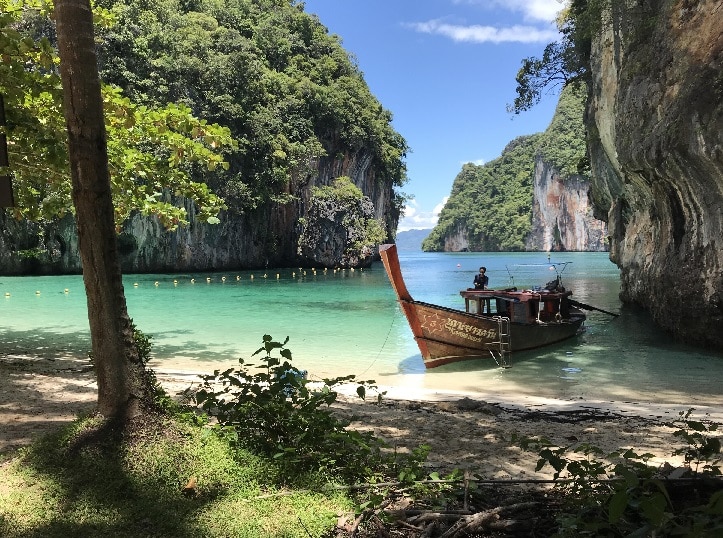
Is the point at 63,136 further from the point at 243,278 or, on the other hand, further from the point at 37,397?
the point at 243,278

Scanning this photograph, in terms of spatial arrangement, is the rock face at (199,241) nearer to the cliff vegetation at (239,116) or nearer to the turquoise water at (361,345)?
the cliff vegetation at (239,116)

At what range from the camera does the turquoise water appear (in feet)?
28.6

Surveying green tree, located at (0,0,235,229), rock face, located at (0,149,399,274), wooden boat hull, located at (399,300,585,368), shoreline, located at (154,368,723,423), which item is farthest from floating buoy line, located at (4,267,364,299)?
shoreline, located at (154,368,723,423)

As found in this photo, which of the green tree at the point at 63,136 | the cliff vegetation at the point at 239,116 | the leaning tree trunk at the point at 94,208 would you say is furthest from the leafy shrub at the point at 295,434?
the cliff vegetation at the point at 239,116

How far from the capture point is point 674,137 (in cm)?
981

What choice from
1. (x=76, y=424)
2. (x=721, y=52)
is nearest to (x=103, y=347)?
(x=76, y=424)

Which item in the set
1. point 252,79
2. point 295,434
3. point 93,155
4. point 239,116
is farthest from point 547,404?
point 252,79

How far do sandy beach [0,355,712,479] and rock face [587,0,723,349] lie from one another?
522 cm

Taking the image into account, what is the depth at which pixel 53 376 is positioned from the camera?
21.2 feet

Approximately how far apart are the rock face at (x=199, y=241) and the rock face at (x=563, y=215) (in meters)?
67.0

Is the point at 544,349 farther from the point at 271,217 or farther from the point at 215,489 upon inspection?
the point at 271,217

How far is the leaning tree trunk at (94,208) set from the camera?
112 inches

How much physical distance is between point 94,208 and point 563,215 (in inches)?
4370

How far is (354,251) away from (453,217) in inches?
3843
